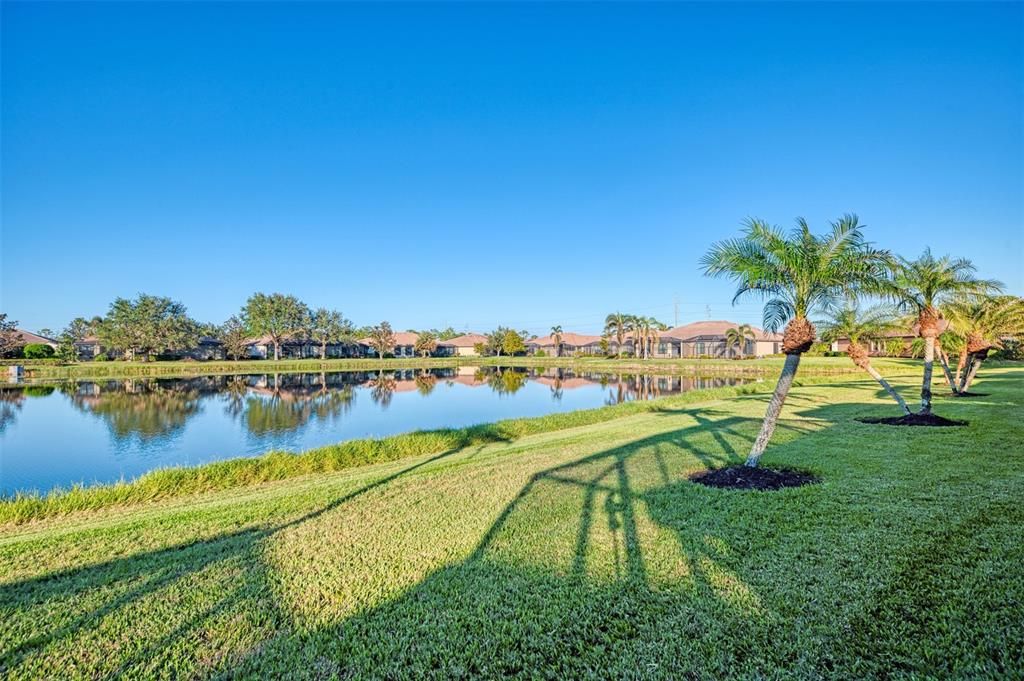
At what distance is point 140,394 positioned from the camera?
3250 centimetres

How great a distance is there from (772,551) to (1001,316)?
856 inches

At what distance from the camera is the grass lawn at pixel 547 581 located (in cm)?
319

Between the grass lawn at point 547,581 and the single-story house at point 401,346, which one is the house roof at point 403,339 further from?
the grass lawn at point 547,581

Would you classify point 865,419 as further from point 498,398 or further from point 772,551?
point 498,398

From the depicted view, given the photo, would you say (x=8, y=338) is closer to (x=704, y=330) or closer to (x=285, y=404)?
(x=285, y=404)

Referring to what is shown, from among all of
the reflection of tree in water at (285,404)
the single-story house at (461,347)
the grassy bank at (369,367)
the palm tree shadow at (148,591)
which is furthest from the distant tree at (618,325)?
the palm tree shadow at (148,591)

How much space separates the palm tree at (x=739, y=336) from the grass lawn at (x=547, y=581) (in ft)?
206

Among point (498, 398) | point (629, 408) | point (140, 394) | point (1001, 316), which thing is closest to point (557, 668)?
point (629, 408)

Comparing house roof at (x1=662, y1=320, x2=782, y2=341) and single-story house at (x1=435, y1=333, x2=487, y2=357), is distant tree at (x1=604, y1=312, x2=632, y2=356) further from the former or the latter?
single-story house at (x1=435, y1=333, x2=487, y2=357)

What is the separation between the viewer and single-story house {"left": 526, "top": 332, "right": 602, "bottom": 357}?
98.2m

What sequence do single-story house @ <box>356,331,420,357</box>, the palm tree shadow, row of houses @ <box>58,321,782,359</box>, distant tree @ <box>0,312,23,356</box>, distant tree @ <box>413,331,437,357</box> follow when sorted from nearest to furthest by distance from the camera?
1. the palm tree shadow
2. distant tree @ <box>0,312,23,356</box>
3. row of houses @ <box>58,321,782,359</box>
4. distant tree @ <box>413,331,437,357</box>
5. single-story house @ <box>356,331,420,357</box>

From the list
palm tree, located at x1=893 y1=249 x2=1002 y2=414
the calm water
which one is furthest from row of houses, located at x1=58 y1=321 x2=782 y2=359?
palm tree, located at x1=893 y1=249 x2=1002 y2=414

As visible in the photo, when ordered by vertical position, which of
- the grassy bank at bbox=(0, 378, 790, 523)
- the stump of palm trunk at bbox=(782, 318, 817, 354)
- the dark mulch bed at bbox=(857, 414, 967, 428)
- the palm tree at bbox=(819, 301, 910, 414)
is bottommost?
the grassy bank at bbox=(0, 378, 790, 523)

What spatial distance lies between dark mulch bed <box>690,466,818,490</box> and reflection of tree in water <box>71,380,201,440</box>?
20.2 m
